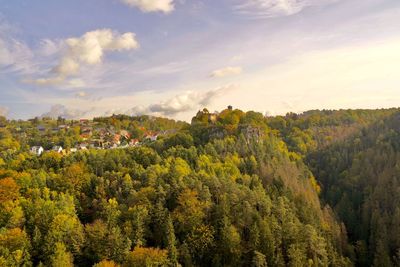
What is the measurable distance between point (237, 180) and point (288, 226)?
63.1ft

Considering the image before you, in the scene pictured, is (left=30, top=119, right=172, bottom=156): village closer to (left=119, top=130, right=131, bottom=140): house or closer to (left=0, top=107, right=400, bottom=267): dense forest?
(left=119, top=130, right=131, bottom=140): house

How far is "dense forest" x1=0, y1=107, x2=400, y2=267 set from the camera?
5353cm

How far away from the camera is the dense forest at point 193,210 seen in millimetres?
53531

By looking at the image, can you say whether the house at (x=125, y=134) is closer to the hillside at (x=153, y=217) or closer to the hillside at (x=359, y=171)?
the hillside at (x=359, y=171)

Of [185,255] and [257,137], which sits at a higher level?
[257,137]

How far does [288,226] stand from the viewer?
61.6 m

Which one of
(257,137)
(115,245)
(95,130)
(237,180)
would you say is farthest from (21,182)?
(95,130)

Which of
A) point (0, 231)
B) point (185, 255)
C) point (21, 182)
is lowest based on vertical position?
point (185, 255)

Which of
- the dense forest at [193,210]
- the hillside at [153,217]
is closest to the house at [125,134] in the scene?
the dense forest at [193,210]

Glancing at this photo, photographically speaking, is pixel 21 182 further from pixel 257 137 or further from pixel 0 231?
pixel 257 137

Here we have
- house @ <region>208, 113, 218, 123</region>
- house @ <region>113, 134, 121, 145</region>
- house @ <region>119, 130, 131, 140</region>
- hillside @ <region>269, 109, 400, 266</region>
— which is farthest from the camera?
house @ <region>119, 130, 131, 140</region>

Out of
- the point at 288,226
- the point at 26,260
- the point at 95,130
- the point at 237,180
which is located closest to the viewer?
the point at 26,260

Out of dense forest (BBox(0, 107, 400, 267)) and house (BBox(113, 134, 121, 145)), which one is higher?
house (BBox(113, 134, 121, 145))

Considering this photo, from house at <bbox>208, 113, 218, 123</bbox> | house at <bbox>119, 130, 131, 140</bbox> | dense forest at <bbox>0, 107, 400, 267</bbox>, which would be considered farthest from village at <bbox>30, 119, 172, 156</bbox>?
dense forest at <bbox>0, 107, 400, 267</bbox>
